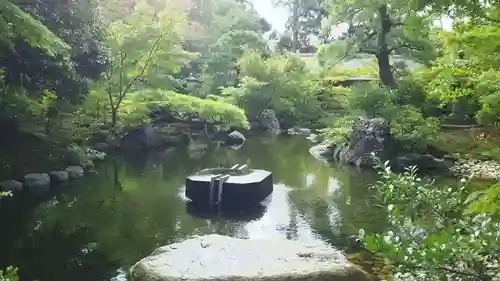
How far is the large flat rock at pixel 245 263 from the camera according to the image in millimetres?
5844

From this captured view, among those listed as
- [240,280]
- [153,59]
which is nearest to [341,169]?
[153,59]

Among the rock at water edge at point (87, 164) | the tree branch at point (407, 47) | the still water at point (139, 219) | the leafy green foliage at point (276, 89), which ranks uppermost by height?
the tree branch at point (407, 47)

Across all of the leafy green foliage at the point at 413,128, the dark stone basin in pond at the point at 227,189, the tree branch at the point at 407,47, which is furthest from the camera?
the tree branch at the point at 407,47

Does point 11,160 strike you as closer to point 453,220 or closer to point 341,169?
point 341,169

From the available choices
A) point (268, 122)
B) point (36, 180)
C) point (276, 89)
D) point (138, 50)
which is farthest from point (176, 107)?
point (36, 180)

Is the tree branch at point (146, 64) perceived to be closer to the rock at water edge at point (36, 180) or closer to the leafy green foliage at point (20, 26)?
the rock at water edge at point (36, 180)

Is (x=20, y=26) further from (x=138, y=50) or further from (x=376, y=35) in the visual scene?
(x=376, y=35)

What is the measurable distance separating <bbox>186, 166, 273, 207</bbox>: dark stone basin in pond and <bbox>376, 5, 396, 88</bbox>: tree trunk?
27.3 feet

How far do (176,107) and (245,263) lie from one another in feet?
49.9

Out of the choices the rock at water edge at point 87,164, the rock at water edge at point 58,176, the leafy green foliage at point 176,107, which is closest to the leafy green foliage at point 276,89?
the leafy green foliage at point 176,107

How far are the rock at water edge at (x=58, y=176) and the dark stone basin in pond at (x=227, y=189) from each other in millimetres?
3583

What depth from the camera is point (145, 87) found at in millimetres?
19844

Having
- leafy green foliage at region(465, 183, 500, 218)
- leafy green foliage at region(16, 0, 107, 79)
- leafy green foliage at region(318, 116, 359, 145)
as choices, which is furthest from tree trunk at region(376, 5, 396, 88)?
leafy green foliage at region(465, 183, 500, 218)

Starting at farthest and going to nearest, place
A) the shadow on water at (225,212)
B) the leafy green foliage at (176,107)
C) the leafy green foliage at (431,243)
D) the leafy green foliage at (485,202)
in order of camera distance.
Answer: the leafy green foliage at (176,107) < the shadow on water at (225,212) < the leafy green foliage at (485,202) < the leafy green foliage at (431,243)
